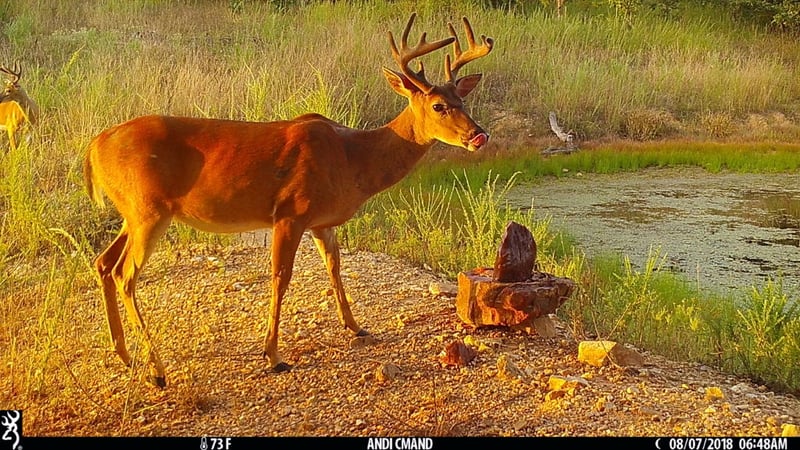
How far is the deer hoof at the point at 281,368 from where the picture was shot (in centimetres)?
498

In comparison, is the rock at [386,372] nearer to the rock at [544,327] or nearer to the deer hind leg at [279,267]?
the deer hind leg at [279,267]

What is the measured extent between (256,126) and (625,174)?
8296 mm

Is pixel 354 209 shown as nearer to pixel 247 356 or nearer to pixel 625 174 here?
pixel 247 356

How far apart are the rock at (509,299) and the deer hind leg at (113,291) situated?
180 centimetres

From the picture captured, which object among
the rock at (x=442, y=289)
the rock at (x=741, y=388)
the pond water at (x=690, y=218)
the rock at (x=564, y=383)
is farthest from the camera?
the pond water at (x=690, y=218)

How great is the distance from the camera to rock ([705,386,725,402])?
4.86 metres

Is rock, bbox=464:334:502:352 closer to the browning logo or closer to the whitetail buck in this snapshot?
the whitetail buck

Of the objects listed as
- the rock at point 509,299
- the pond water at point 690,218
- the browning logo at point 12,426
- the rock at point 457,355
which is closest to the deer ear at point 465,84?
the rock at point 509,299

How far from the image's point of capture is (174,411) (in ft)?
15.0

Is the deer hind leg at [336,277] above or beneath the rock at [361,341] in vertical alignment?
above

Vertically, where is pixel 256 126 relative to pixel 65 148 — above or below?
above

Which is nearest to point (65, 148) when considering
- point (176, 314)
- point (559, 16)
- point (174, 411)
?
point (176, 314)

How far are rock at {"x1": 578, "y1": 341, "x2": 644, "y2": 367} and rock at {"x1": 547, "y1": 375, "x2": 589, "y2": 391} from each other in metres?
0.29

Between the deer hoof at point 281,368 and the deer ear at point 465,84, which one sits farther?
the deer ear at point 465,84
